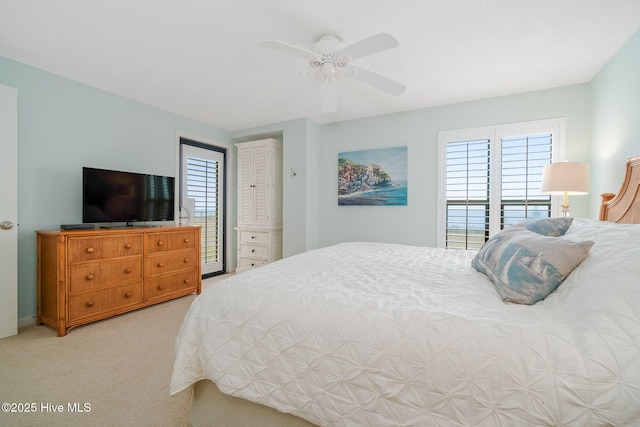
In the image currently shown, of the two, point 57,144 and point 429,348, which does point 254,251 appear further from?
point 429,348

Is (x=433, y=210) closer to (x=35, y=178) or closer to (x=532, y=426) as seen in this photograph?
(x=532, y=426)

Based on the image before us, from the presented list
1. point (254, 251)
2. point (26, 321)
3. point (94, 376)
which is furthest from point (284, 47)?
point (26, 321)

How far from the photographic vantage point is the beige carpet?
4.87 feet

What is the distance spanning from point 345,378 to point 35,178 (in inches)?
135

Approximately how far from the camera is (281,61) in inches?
98.3

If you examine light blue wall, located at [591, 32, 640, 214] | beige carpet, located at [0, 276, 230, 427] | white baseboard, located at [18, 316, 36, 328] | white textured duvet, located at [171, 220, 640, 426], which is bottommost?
beige carpet, located at [0, 276, 230, 427]

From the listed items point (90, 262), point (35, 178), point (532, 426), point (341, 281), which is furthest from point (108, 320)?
point (532, 426)

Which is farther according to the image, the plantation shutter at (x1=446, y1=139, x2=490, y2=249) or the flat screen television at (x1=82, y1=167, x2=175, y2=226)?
the plantation shutter at (x1=446, y1=139, x2=490, y2=249)

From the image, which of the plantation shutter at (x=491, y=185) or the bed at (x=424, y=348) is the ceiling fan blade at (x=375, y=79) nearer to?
the bed at (x=424, y=348)

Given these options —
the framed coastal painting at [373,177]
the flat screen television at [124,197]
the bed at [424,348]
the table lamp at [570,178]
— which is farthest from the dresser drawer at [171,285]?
the table lamp at [570,178]

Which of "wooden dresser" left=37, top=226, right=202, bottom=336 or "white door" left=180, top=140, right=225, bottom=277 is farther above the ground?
"white door" left=180, top=140, right=225, bottom=277

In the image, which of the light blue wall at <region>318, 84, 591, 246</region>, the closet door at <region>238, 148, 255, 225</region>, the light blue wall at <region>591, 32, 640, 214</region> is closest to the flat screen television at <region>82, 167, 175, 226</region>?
the closet door at <region>238, 148, 255, 225</region>

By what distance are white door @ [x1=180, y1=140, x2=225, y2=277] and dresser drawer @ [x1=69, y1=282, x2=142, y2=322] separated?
1393mm

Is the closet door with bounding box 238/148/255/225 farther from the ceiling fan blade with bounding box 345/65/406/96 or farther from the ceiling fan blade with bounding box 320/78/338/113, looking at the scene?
Result: the ceiling fan blade with bounding box 345/65/406/96
